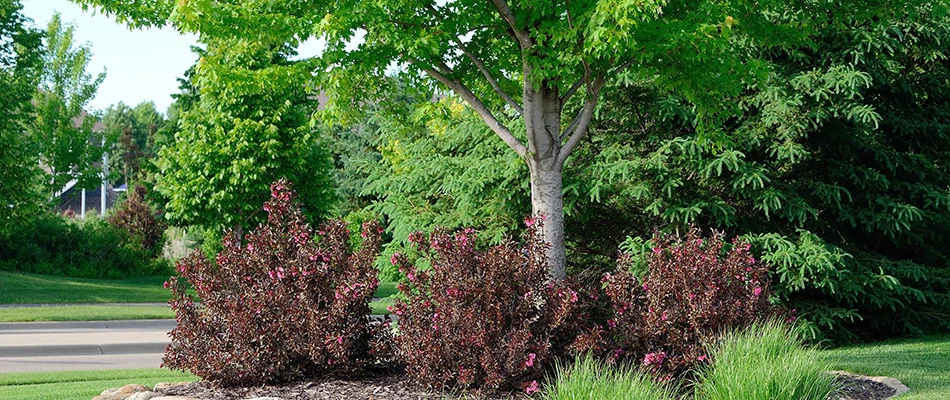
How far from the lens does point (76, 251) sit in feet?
89.6

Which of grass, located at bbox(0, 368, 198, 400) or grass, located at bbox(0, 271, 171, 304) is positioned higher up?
grass, located at bbox(0, 271, 171, 304)

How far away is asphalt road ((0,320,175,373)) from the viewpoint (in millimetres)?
11612

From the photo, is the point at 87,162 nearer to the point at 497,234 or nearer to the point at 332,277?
the point at 497,234

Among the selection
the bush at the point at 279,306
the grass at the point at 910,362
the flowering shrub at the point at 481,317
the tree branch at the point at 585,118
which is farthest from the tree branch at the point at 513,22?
the grass at the point at 910,362

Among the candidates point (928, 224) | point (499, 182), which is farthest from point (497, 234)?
point (928, 224)

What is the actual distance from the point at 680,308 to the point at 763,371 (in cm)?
116

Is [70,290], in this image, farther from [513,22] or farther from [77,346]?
[513,22]

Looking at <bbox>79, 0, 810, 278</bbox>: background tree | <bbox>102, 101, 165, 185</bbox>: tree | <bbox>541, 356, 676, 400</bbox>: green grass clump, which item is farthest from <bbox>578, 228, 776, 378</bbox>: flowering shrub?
<bbox>102, 101, 165, 185</bbox>: tree

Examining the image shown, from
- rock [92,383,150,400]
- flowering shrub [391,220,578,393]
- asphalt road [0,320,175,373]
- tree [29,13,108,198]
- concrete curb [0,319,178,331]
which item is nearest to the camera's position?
flowering shrub [391,220,578,393]

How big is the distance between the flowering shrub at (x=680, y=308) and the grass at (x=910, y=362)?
125cm

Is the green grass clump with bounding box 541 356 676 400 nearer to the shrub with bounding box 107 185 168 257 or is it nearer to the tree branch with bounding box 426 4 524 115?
the tree branch with bounding box 426 4 524 115

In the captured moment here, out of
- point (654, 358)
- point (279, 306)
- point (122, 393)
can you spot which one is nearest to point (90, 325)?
point (122, 393)

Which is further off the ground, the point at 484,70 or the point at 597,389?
the point at 484,70

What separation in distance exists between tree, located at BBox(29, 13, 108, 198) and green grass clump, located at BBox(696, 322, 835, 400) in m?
28.6
